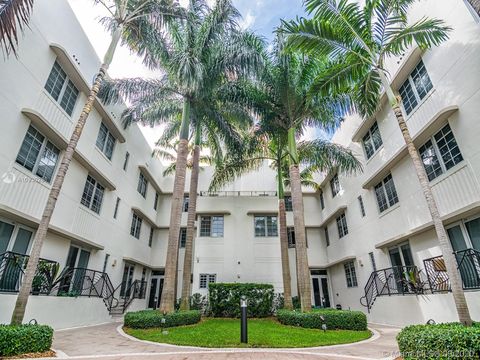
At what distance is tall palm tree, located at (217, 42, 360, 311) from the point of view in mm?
11414

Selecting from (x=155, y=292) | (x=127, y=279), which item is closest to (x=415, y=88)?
(x=127, y=279)

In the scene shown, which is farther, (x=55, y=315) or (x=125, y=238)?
(x=125, y=238)

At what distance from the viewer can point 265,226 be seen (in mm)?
18328

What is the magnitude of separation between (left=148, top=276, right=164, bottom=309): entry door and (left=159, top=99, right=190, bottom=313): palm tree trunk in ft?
29.6

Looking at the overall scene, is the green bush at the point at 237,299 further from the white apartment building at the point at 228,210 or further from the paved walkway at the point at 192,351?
the paved walkway at the point at 192,351

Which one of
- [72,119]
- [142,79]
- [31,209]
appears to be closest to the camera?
[31,209]

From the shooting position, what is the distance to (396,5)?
711 centimetres

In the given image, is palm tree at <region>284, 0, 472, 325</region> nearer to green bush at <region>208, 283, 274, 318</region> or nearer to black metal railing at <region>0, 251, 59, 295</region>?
black metal railing at <region>0, 251, 59, 295</region>

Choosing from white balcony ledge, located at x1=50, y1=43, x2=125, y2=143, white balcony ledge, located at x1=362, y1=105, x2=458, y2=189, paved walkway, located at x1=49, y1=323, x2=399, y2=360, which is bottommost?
paved walkway, located at x1=49, y1=323, x2=399, y2=360

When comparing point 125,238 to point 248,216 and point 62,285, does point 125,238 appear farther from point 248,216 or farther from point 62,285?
point 248,216

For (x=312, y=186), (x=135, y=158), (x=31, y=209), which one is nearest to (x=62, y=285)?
(x=31, y=209)

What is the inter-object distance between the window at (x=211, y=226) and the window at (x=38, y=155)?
33.5 ft

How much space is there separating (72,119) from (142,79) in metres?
3.67

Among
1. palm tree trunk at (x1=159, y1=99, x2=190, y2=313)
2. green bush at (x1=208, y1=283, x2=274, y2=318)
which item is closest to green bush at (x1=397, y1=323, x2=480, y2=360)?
palm tree trunk at (x1=159, y1=99, x2=190, y2=313)
